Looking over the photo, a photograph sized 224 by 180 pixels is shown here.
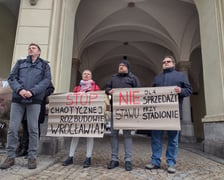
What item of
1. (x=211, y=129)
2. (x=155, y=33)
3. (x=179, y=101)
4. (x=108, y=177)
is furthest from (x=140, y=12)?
(x=108, y=177)

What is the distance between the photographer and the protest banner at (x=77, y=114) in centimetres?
318

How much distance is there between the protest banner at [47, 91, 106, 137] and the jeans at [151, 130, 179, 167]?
89 cm

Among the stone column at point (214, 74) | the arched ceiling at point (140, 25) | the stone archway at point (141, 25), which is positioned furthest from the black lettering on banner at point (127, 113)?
the stone archway at point (141, 25)

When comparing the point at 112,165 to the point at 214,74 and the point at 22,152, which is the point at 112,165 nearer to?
the point at 22,152

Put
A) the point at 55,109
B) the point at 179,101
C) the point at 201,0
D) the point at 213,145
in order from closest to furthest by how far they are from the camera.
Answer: the point at 179,101
the point at 55,109
the point at 213,145
the point at 201,0

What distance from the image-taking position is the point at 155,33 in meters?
10.9

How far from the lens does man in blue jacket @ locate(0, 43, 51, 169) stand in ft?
9.07

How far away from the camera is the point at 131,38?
41.7 feet

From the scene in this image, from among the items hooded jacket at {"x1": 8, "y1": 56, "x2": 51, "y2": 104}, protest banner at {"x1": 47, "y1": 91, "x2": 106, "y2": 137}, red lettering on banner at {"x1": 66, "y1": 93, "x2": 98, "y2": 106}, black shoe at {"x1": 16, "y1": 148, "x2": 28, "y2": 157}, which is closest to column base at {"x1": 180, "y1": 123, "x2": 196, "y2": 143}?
protest banner at {"x1": 47, "y1": 91, "x2": 106, "y2": 137}

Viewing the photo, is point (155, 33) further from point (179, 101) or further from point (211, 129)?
point (179, 101)

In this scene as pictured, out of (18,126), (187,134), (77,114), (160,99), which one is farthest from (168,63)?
(187,134)

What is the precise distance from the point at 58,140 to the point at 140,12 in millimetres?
7996

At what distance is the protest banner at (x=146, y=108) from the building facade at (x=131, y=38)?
196cm

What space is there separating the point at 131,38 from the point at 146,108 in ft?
33.8
